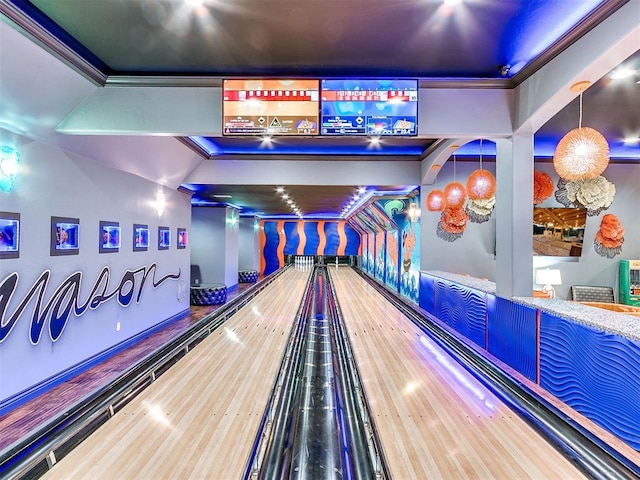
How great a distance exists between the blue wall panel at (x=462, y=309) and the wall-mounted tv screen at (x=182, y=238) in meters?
5.45

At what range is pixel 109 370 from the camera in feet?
15.3

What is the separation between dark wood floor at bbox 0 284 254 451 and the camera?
321 centimetres

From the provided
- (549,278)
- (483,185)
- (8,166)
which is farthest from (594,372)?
(8,166)

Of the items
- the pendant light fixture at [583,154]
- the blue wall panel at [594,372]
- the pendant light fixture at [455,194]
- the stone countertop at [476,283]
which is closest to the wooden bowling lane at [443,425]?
the blue wall panel at [594,372]

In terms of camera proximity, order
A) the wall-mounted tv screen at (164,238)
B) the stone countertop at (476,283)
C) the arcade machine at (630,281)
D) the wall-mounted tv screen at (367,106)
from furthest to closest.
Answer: the arcade machine at (630,281) → the wall-mounted tv screen at (164,238) → the stone countertop at (476,283) → the wall-mounted tv screen at (367,106)

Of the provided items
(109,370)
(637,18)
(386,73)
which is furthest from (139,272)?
(637,18)

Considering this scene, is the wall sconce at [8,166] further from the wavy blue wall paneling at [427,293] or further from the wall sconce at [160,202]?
the wavy blue wall paneling at [427,293]

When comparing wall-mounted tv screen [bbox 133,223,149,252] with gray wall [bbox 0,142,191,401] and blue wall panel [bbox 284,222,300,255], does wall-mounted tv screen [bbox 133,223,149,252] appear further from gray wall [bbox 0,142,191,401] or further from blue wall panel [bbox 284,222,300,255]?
blue wall panel [bbox 284,222,300,255]

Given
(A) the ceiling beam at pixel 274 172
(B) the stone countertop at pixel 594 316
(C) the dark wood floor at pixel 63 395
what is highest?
(A) the ceiling beam at pixel 274 172

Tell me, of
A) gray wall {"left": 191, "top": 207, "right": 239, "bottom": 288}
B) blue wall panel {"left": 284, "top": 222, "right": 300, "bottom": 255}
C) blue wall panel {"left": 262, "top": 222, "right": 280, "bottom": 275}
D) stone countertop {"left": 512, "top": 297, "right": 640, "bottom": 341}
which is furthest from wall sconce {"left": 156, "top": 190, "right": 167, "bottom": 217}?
blue wall panel {"left": 284, "top": 222, "right": 300, "bottom": 255}

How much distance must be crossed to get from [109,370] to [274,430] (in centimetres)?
308

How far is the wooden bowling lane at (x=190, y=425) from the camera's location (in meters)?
2.13

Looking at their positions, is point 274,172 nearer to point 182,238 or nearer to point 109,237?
point 182,238

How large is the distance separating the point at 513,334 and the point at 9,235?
5351 millimetres
